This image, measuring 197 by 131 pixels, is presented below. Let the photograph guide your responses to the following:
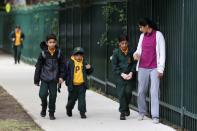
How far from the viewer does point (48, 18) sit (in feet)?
85.8

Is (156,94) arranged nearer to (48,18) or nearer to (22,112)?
(22,112)

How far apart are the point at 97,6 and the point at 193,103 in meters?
7.76

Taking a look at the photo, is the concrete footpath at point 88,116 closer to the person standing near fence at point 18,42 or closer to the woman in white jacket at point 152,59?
the woman in white jacket at point 152,59

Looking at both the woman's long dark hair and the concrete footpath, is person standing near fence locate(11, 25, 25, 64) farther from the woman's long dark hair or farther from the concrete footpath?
the woman's long dark hair

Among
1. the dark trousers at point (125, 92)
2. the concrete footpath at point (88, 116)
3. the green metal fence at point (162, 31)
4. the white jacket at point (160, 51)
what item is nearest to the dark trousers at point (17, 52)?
the green metal fence at point (162, 31)

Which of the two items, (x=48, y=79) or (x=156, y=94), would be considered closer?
(x=156, y=94)

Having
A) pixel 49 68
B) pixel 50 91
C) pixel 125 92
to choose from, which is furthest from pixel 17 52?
pixel 125 92

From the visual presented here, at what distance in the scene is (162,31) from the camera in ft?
40.4

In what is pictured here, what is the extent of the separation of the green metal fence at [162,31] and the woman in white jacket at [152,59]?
0.79ft

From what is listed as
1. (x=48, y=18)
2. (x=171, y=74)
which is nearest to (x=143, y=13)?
(x=171, y=74)

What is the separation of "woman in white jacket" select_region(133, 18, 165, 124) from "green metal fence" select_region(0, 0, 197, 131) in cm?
24

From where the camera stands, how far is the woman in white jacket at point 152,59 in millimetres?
11719

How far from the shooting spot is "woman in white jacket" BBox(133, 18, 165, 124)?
461 inches

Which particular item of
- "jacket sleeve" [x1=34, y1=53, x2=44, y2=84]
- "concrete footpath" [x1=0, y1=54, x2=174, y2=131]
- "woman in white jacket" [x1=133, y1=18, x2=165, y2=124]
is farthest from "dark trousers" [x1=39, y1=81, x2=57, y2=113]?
"woman in white jacket" [x1=133, y1=18, x2=165, y2=124]
